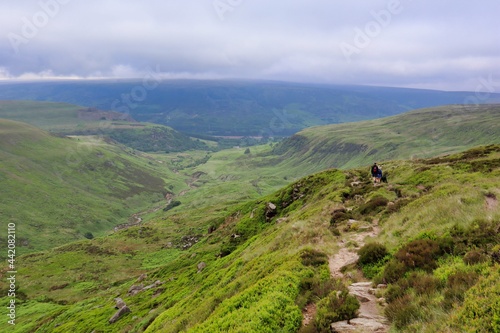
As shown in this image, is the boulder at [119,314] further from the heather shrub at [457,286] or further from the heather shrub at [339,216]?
the heather shrub at [457,286]

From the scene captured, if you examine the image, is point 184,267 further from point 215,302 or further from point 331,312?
point 331,312

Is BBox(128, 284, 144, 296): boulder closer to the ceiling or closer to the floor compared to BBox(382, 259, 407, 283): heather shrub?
closer to the floor

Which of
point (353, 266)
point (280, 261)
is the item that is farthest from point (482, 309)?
point (280, 261)

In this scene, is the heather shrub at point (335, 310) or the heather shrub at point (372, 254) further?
the heather shrub at point (372, 254)

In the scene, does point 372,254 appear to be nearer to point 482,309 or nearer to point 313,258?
point 313,258

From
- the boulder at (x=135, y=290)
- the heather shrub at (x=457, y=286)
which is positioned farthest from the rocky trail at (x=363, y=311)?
the boulder at (x=135, y=290)

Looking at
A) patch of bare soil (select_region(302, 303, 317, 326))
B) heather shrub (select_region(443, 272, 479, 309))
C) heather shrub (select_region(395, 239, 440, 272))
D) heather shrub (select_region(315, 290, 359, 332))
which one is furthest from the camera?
heather shrub (select_region(395, 239, 440, 272))

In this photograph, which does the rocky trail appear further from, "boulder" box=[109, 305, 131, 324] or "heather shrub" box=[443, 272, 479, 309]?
"boulder" box=[109, 305, 131, 324]

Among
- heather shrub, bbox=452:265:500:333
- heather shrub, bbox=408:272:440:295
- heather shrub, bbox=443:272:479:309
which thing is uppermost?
heather shrub, bbox=452:265:500:333

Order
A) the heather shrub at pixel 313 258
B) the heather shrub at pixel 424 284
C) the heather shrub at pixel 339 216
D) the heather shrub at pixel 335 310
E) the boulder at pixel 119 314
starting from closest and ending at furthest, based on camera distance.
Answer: the heather shrub at pixel 424 284
the heather shrub at pixel 335 310
the heather shrub at pixel 313 258
the heather shrub at pixel 339 216
the boulder at pixel 119 314

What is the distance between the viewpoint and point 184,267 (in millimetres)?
62469

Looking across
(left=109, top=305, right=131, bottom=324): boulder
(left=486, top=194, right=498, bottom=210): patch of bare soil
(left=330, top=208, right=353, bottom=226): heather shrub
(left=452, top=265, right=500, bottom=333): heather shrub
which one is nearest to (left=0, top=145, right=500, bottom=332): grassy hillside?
(left=452, top=265, right=500, bottom=333): heather shrub

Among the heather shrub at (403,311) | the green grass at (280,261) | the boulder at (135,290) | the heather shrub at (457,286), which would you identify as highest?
the heather shrub at (457,286)

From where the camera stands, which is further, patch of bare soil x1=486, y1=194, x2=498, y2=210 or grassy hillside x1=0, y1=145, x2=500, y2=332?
patch of bare soil x1=486, y1=194, x2=498, y2=210
